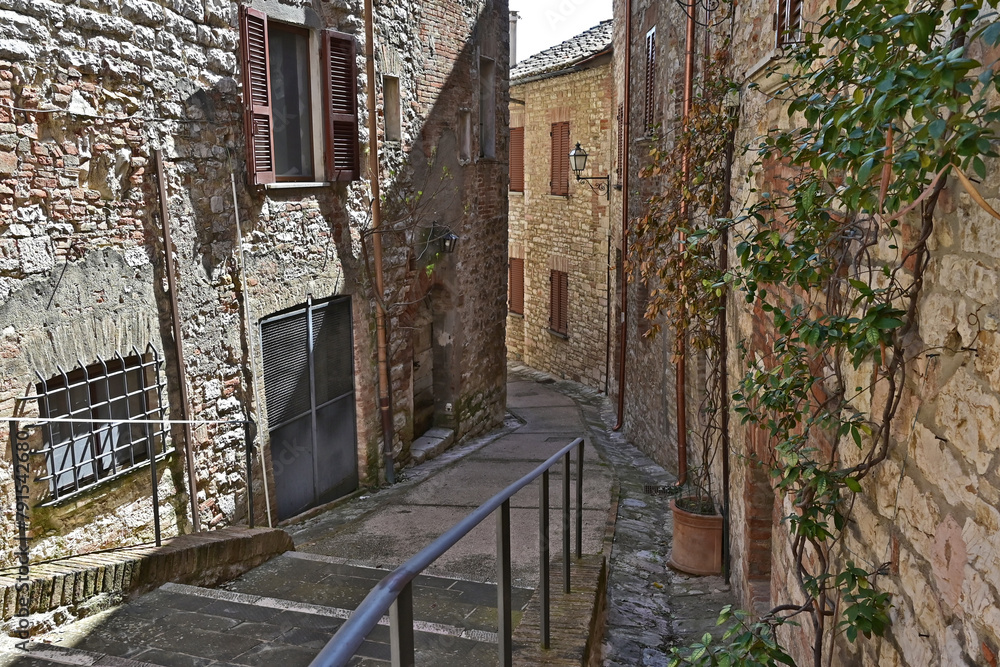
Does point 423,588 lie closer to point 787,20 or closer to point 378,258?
point 787,20

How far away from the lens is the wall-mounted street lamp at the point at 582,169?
14.6 meters

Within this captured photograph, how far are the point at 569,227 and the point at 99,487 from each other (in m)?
13.0

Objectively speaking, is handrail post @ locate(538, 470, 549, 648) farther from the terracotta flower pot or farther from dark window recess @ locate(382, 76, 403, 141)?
dark window recess @ locate(382, 76, 403, 141)

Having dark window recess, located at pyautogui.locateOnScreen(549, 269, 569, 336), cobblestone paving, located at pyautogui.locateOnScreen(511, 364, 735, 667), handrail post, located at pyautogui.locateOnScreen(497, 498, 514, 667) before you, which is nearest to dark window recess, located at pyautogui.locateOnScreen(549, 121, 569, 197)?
dark window recess, located at pyautogui.locateOnScreen(549, 269, 569, 336)

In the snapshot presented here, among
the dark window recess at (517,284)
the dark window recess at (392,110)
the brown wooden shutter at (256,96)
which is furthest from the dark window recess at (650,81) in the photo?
the dark window recess at (517,284)

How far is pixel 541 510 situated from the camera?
397 cm

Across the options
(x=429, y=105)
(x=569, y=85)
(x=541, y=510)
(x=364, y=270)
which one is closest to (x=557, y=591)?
(x=541, y=510)

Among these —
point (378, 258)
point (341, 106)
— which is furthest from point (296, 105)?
point (378, 258)

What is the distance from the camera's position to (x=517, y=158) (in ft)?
65.5

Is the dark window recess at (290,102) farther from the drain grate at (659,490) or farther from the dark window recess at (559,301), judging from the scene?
the dark window recess at (559,301)

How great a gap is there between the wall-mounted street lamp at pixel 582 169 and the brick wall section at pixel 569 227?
134 mm

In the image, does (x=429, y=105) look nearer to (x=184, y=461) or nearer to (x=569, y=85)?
(x=184, y=461)

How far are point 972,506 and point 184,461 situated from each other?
18.5 ft

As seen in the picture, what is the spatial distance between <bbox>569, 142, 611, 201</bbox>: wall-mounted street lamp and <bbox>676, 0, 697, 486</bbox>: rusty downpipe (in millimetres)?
6270
